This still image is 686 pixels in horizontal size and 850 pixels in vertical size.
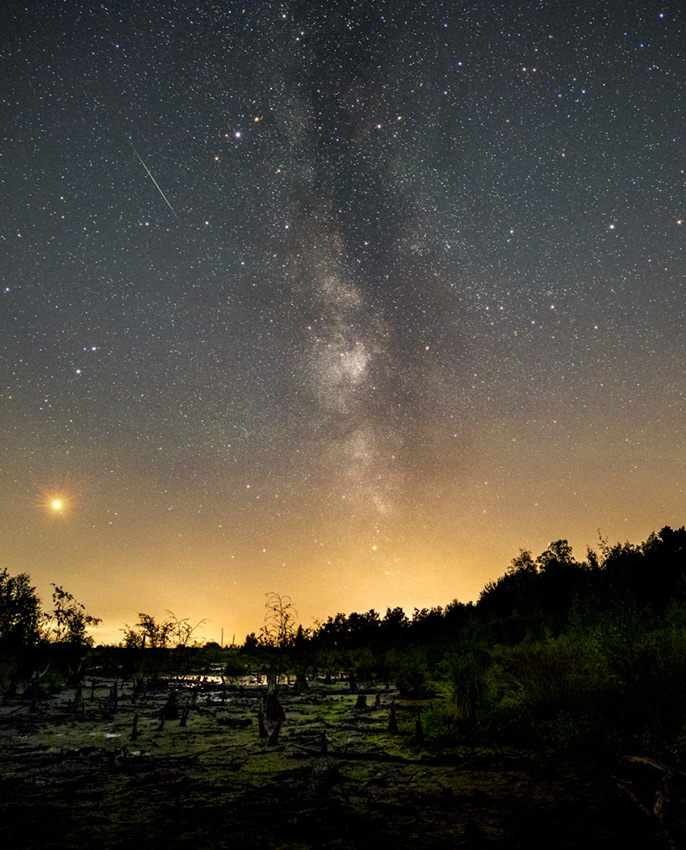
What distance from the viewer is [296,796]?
960cm

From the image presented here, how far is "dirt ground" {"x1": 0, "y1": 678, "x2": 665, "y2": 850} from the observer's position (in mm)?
7453

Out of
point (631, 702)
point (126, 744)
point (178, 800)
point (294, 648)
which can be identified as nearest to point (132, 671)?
point (294, 648)

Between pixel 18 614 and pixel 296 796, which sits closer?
pixel 296 796

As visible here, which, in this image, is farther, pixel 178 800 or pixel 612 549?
pixel 612 549

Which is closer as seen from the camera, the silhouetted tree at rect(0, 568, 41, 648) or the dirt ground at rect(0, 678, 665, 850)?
the dirt ground at rect(0, 678, 665, 850)

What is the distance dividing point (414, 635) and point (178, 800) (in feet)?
201

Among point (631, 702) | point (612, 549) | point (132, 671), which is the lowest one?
point (132, 671)

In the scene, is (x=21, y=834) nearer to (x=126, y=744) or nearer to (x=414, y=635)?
(x=126, y=744)

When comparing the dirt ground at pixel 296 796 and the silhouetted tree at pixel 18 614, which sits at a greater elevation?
the silhouetted tree at pixel 18 614

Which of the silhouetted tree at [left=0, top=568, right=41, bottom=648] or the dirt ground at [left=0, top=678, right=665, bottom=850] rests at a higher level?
the silhouetted tree at [left=0, top=568, right=41, bottom=648]

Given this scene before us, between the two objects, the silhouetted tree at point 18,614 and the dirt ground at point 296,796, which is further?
the silhouetted tree at point 18,614

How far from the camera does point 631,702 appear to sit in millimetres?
11969

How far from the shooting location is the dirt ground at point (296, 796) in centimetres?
745

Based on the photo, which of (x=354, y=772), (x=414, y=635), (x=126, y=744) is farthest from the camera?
(x=414, y=635)
